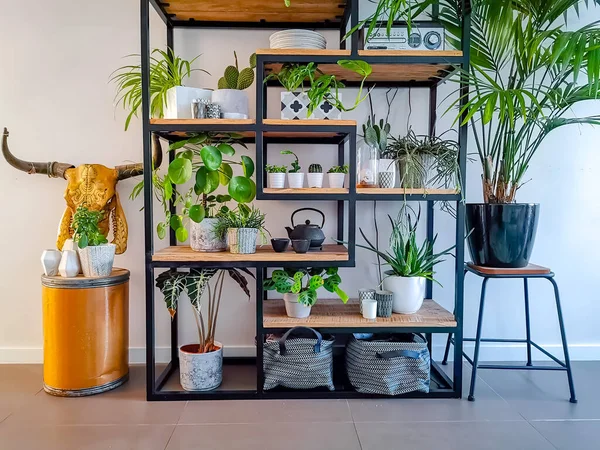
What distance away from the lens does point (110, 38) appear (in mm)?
2350

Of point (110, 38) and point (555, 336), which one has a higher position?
point (110, 38)

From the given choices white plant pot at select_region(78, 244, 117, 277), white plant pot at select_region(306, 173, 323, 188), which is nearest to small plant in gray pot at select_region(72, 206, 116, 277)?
white plant pot at select_region(78, 244, 117, 277)

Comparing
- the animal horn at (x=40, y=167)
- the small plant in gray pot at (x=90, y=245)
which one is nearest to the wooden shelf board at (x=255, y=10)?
the animal horn at (x=40, y=167)

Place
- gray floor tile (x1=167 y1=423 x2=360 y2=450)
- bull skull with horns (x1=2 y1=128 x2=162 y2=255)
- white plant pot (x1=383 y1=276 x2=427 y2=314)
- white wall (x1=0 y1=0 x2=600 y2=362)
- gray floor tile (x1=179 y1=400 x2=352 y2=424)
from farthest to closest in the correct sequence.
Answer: white wall (x1=0 y1=0 x2=600 y2=362)
bull skull with horns (x1=2 y1=128 x2=162 y2=255)
white plant pot (x1=383 y1=276 x2=427 y2=314)
gray floor tile (x1=179 y1=400 x2=352 y2=424)
gray floor tile (x1=167 y1=423 x2=360 y2=450)

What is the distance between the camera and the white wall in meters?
2.34

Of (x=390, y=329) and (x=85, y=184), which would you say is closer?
(x=390, y=329)

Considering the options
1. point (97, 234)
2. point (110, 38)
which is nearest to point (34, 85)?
point (110, 38)

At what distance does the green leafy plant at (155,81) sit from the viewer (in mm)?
2072

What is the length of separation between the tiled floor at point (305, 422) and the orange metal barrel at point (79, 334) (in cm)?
8

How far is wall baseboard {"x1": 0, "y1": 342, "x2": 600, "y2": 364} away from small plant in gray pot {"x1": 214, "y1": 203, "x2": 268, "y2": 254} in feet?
2.68

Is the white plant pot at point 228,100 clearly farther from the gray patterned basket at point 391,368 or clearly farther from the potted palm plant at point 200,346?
the gray patterned basket at point 391,368

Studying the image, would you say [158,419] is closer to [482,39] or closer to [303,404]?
[303,404]

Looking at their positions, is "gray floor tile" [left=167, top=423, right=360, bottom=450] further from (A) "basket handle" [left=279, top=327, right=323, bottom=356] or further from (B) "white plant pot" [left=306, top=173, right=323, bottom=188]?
(B) "white plant pot" [left=306, top=173, right=323, bottom=188]

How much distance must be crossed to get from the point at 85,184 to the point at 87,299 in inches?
23.8
